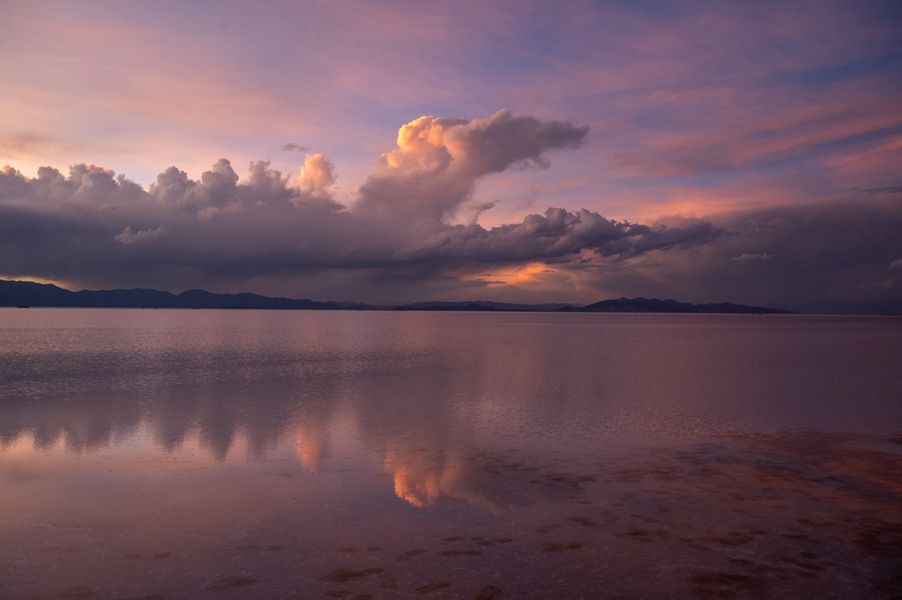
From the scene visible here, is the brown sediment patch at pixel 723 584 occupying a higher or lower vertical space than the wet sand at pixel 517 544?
higher

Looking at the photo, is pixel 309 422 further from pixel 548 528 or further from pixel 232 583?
pixel 232 583

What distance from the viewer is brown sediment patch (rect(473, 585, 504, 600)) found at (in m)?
9.95

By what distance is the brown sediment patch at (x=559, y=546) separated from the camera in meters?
12.1

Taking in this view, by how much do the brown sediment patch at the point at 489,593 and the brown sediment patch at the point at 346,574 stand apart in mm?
2021

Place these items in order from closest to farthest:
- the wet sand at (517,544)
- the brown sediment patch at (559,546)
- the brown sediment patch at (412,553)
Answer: the wet sand at (517,544), the brown sediment patch at (412,553), the brown sediment patch at (559,546)

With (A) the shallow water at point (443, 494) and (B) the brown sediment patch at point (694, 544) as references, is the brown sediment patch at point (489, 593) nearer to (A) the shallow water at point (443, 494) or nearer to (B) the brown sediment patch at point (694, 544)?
(A) the shallow water at point (443, 494)

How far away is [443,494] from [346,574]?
5543 millimetres

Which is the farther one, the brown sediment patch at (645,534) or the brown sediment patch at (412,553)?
the brown sediment patch at (645,534)

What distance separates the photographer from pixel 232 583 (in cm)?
1047

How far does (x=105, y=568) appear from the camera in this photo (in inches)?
434

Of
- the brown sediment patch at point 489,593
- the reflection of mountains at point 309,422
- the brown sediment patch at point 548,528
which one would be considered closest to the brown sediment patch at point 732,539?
the brown sediment patch at point 548,528

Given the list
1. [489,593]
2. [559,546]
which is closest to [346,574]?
[489,593]

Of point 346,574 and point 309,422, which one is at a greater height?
point 346,574

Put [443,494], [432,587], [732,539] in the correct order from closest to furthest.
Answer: [432,587] → [732,539] → [443,494]
